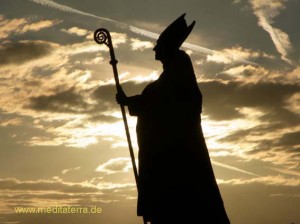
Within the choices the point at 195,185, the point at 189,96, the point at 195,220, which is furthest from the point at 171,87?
the point at 195,220

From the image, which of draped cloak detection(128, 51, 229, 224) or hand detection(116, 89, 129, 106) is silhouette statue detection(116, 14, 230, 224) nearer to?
draped cloak detection(128, 51, 229, 224)

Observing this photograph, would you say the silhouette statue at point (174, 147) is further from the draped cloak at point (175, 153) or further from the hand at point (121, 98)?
the hand at point (121, 98)

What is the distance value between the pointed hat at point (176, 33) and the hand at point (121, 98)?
1.23 meters

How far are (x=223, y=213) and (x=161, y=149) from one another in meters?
1.53

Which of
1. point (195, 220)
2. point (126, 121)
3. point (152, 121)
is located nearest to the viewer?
point (195, 220)

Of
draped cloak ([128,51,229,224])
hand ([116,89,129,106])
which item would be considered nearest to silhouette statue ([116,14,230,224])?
draped cloak ([128,51,229,224])

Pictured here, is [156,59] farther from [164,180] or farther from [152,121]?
[164,180]

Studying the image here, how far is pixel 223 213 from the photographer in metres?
9.19

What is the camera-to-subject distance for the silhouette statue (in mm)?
9148

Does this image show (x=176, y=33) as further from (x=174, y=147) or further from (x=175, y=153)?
(x=175, y=153)

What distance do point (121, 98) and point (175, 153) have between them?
1.63 m

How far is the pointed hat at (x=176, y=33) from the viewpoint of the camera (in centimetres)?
960

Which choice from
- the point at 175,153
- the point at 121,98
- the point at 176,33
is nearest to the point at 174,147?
the point at 175,153

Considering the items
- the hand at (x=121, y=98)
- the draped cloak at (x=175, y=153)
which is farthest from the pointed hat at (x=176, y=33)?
the hand at (x=121, y=98)
